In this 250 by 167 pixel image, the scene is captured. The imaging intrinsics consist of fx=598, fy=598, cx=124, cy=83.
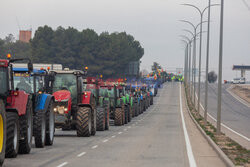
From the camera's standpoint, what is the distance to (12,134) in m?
14.7

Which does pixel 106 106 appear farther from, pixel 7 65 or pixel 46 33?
pixel 46 33

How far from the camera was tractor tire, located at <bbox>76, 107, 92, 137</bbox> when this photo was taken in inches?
979

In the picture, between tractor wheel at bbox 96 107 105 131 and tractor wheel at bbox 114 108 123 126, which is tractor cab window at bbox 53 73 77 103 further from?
tractor wheel at bbox 114 108 123 126

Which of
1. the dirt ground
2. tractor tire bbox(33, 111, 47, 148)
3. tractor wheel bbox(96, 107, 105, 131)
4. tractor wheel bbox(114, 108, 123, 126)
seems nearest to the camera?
tractor tire bbox(33, 111, 47, 148)

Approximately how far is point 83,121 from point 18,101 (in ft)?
29.0

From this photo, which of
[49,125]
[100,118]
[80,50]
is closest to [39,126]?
[49,125]

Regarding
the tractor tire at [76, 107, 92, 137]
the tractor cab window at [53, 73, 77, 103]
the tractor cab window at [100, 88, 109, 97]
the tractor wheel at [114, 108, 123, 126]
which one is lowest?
the tractor wheel at [114, 108, 123, 126]

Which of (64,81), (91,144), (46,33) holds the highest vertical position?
(46,33)

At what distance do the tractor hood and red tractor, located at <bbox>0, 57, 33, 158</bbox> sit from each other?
6.88m

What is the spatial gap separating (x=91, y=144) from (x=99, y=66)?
4729 inches

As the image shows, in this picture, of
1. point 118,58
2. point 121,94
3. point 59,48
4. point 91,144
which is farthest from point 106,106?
point 118,58

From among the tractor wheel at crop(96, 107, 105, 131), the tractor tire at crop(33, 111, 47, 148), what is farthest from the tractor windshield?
the tractor wheel at crop(96, 107, 105, 131)

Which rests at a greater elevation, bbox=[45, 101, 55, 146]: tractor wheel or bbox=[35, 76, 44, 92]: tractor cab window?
bbox=[35, 76, 44, 92]: tractor cab window

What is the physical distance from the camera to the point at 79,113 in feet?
81.9
